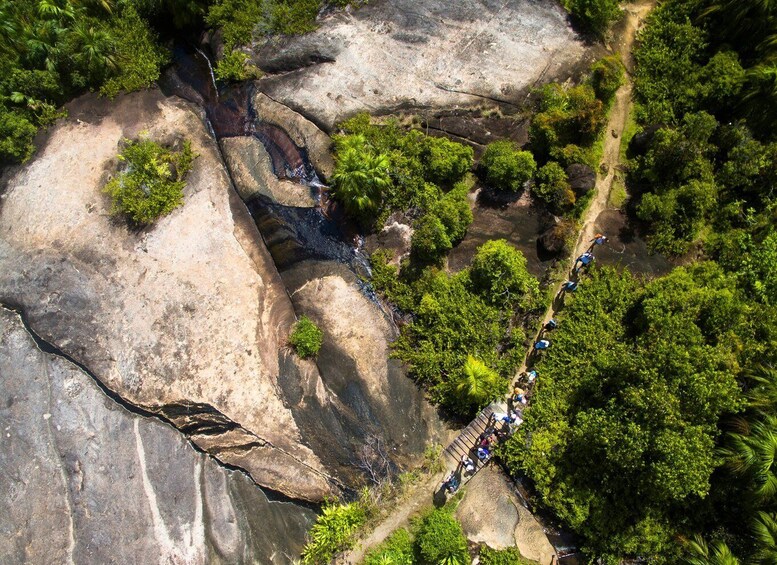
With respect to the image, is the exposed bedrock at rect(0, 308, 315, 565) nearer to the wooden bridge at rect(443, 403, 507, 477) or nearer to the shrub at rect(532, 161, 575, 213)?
the wooden bridge at rect(443, 403, 507, 477)

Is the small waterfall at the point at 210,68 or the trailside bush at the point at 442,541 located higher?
the small waterfall at the point at 210,68

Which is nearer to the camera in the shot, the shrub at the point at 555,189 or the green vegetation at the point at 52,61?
the shrub at the point at 555,189

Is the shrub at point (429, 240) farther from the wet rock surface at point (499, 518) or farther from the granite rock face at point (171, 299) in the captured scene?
the wet rock surface at point (499, 518)

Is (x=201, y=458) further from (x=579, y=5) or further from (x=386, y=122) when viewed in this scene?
(x=579, y=5)

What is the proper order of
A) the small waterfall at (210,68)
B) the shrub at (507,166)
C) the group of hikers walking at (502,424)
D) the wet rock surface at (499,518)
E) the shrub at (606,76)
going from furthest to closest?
the small waterfall at (210,68) < the shrub at (606,76) < the shrub at (507,166) < the group of hikers walking at (502,424) < the wet rock surface at (499,518)

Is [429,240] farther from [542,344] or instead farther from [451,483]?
[451,483]

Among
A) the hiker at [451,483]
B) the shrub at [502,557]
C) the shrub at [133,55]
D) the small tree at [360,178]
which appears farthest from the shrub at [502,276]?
the shrub at [133,55]

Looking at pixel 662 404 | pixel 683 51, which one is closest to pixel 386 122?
pixel 683 51
